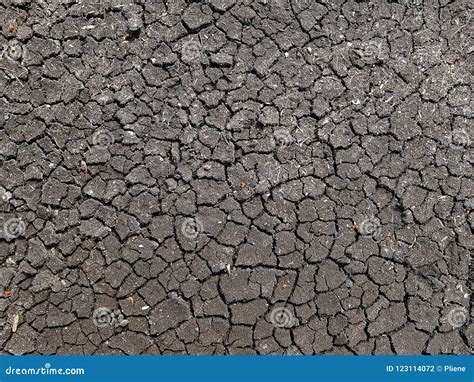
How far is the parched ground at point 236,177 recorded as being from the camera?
3977mm

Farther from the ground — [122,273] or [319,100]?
[319,100]


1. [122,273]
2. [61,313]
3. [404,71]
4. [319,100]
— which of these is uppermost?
[404,71]

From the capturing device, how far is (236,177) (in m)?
4.09

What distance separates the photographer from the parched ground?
13.0 feet

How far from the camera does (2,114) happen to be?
412 cm

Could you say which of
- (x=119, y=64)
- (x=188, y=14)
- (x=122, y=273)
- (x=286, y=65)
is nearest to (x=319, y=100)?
(x=286, y=65)

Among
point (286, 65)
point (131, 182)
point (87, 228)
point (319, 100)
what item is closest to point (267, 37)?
point (286, 65)

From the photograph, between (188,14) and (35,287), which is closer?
(35,287)

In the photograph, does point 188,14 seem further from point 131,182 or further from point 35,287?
point 35,287

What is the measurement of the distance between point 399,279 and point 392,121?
94 cm

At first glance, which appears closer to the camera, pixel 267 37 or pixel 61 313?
pixel 61 313

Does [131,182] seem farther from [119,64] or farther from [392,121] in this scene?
[392,121]

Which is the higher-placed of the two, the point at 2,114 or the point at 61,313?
the point at 2,114

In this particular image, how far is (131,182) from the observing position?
13.3ft
